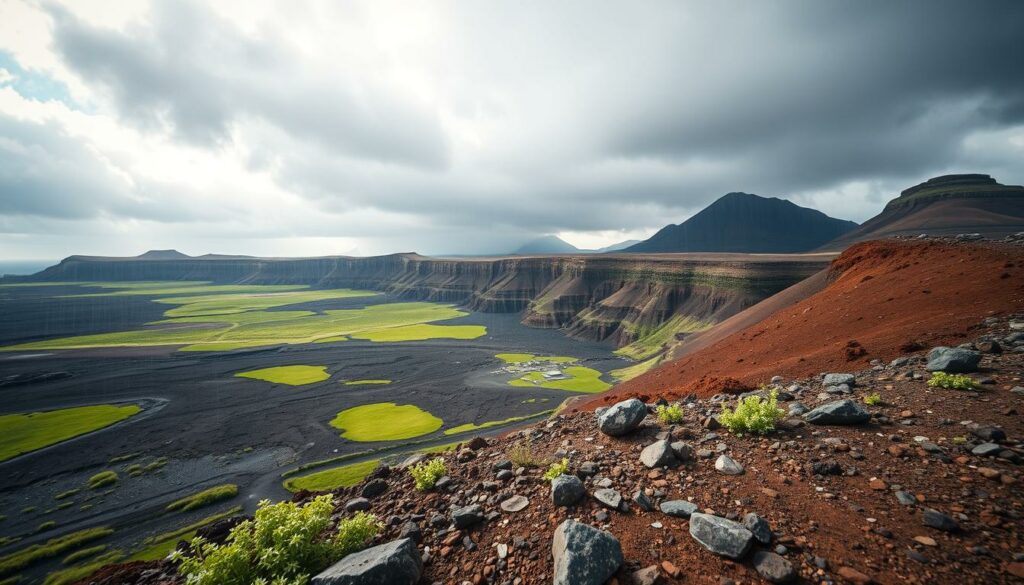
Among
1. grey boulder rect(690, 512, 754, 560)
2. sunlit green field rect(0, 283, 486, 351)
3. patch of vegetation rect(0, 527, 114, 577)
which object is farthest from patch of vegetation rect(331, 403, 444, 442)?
sunlit green field rect(0, 283, 486, 351)

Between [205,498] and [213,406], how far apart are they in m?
33.1

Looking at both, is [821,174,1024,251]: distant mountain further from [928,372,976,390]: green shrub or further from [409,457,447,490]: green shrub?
[409,457,447,490]: green shrub

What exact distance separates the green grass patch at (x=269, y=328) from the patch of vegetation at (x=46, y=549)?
80900 millimetres

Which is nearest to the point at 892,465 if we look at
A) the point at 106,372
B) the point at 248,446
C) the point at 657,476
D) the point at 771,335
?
the point at 657,476

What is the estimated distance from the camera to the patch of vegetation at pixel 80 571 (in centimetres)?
2456

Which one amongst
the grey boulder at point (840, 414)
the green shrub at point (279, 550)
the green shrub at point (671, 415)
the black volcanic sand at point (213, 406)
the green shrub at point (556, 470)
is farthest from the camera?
the black volcanic sand at point (213, 406)

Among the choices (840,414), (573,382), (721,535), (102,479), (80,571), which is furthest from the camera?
(573,382)

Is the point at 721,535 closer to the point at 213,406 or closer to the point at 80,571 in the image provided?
the point at 80,571

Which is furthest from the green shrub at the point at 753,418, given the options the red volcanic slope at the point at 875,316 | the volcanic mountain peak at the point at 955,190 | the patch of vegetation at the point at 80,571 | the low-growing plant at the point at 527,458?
the volcanic mountain peak at the point at 955,190

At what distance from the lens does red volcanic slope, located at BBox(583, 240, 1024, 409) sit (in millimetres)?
14547

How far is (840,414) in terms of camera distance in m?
8.24

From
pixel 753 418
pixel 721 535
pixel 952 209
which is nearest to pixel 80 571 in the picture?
pixel 721 535

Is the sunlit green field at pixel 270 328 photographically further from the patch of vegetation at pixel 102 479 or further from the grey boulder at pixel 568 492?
the grey boulder at pixel 568 492

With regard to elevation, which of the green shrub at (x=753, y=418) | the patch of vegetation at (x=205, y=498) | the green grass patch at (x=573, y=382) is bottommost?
the green grass patch at (x=573, y=382)
